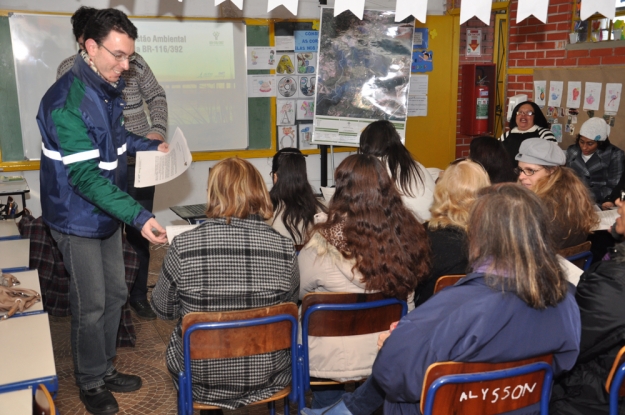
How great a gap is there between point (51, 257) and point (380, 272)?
2390 mm

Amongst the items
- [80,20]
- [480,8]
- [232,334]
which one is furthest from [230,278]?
[80,20]

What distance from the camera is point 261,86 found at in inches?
223

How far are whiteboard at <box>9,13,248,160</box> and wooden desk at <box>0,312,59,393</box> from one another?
11.4 ft

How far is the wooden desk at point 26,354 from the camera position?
1.57 metres

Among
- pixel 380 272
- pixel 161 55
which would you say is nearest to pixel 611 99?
pixel 380 272

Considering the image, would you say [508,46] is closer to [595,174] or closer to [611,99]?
[611,99]

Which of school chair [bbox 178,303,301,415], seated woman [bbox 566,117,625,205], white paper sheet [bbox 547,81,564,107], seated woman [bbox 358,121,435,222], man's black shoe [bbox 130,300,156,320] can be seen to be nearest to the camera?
school chair [bbox 178,303,301,415]

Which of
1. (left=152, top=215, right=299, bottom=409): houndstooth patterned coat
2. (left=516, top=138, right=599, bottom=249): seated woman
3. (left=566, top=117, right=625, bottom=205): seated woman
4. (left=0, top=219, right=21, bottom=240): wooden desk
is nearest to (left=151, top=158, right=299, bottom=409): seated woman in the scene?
(left=152, top=215, right=299, bottom=409): houndstooth patterned coat

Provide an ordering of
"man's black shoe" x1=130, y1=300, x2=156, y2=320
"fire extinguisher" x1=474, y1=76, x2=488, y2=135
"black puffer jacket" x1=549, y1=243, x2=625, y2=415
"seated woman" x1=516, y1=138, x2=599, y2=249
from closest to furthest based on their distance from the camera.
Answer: "black puffer jacket" x1=549, y1=243, x2=625, y2=415
"seated woman" x1=516, y1=138, x2=599, y2=249
"man's black shoe" x1=130, y1=300, x2=156, y2=320
"fire extinguisher" x1=474, y1=76, x2=488, y2=135

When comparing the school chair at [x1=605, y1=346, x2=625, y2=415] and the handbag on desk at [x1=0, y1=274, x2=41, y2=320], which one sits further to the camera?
the handbag on desk at [x1=0, y1=274, x2=41, y2=320]

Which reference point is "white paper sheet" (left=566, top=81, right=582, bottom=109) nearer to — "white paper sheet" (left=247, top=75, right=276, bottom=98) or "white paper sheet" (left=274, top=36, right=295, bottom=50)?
"white paper sheet" (left=274, top=36, right=295, bottom=50)

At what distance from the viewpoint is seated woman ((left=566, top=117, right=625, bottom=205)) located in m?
4.21

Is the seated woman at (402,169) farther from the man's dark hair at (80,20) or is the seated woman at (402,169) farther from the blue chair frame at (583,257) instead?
the man's dark hair at (80,20)

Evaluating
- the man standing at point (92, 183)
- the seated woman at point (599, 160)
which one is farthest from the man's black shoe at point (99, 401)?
the seated woman at point (599, 160)
